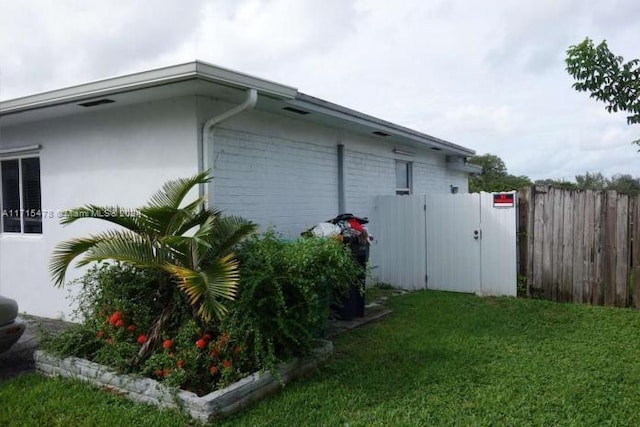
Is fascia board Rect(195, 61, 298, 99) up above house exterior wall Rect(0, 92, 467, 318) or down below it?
above

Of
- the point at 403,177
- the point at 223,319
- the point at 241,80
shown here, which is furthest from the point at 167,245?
the point at 403,177

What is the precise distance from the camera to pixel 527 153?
20.4 m

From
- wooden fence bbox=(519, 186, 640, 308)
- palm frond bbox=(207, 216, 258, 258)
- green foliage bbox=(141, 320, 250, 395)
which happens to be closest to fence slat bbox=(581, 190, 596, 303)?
wooden fence bbox=(519, 186, 640, 308)

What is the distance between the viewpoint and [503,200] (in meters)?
7.65

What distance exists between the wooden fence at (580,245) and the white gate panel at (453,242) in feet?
2.62

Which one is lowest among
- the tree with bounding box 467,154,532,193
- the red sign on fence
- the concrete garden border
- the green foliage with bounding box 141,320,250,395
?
the concrete garden border

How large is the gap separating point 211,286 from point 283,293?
773 millimetres

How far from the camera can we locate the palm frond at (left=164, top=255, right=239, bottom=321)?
371cm

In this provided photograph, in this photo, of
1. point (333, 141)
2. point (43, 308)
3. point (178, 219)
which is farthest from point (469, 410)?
point (43, 308)

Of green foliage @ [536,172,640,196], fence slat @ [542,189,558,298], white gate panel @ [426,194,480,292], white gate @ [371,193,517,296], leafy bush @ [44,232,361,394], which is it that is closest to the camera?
leafy bush @ [44,232,361,394]

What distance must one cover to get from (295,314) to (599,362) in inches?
122

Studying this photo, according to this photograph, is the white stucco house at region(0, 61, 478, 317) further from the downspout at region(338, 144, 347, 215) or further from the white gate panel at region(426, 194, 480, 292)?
the white gate panel at region(426, 194, 480, 292)

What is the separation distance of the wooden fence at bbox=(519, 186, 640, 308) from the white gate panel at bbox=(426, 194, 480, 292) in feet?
2.62

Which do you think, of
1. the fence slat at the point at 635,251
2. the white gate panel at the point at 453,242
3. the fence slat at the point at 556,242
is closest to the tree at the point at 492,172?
the white gate panel at the point at 453,242
